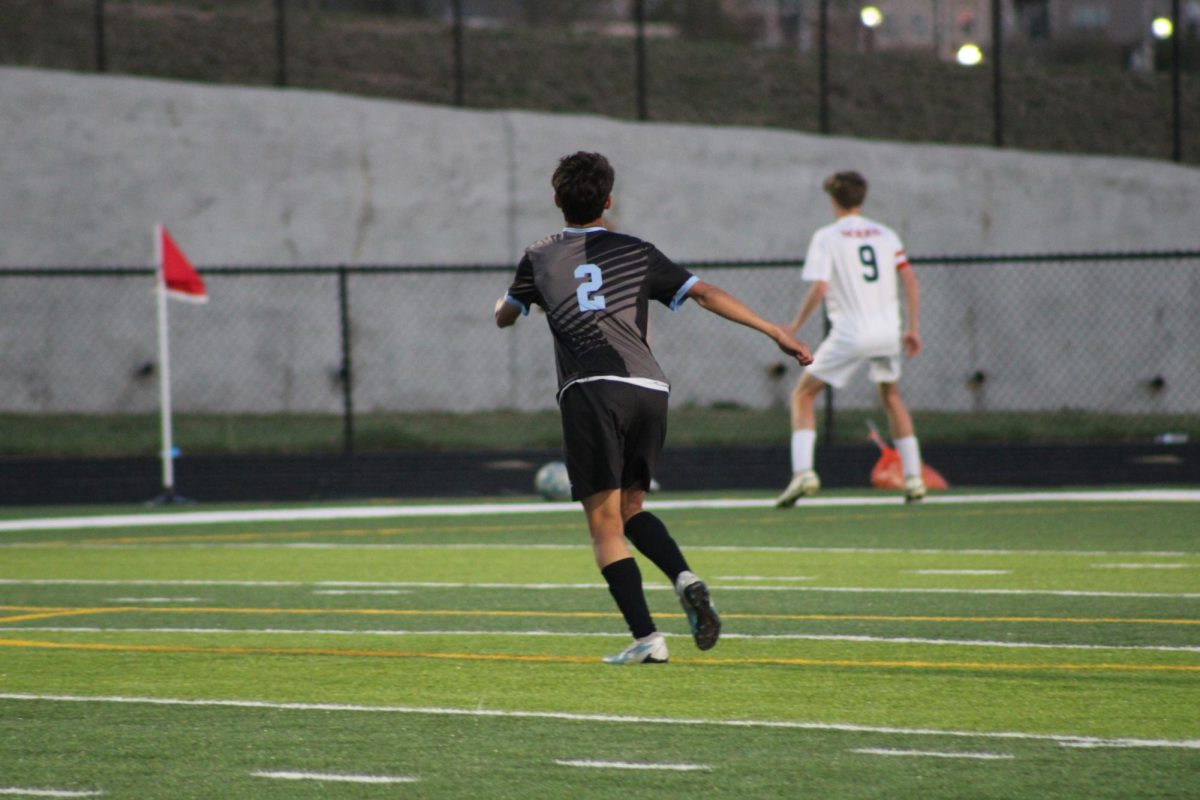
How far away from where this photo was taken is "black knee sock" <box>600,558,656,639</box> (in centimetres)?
705

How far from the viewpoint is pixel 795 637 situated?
7895 millimetres

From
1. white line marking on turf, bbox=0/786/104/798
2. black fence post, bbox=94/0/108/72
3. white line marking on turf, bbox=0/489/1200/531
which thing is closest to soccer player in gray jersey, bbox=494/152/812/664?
white line marking on turf, bbox=0/786/104/798

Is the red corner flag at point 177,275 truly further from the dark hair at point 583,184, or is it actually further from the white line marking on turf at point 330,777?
the white line marking on turf at point 330,777

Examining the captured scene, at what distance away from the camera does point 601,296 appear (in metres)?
7.02

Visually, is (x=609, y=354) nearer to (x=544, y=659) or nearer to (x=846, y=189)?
(x=544, y=659)

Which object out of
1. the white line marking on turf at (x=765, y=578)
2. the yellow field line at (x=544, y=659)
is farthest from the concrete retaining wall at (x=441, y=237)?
the yellow field line at (x=544, y=659)

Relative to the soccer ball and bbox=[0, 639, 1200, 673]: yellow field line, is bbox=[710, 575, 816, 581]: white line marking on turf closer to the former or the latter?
bbox=[0, 639, 1200, 673]: yellow field line

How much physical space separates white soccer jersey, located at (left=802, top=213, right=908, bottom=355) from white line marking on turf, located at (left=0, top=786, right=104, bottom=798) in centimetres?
968

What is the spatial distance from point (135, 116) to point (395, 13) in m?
16.4

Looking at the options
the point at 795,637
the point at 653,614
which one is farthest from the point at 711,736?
the point at 653,614

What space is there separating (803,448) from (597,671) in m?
7.31

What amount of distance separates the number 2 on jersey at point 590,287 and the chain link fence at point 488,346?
18872mm

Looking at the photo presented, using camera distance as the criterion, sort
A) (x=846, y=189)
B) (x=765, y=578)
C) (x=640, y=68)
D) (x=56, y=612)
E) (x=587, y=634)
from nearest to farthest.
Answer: (x=587, y=634)
(x=56, y=612)
(x=765, y=578)
(x=846, y=189)
(x=640, y=68)

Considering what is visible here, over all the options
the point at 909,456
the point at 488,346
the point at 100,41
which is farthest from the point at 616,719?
the point at 100,41
